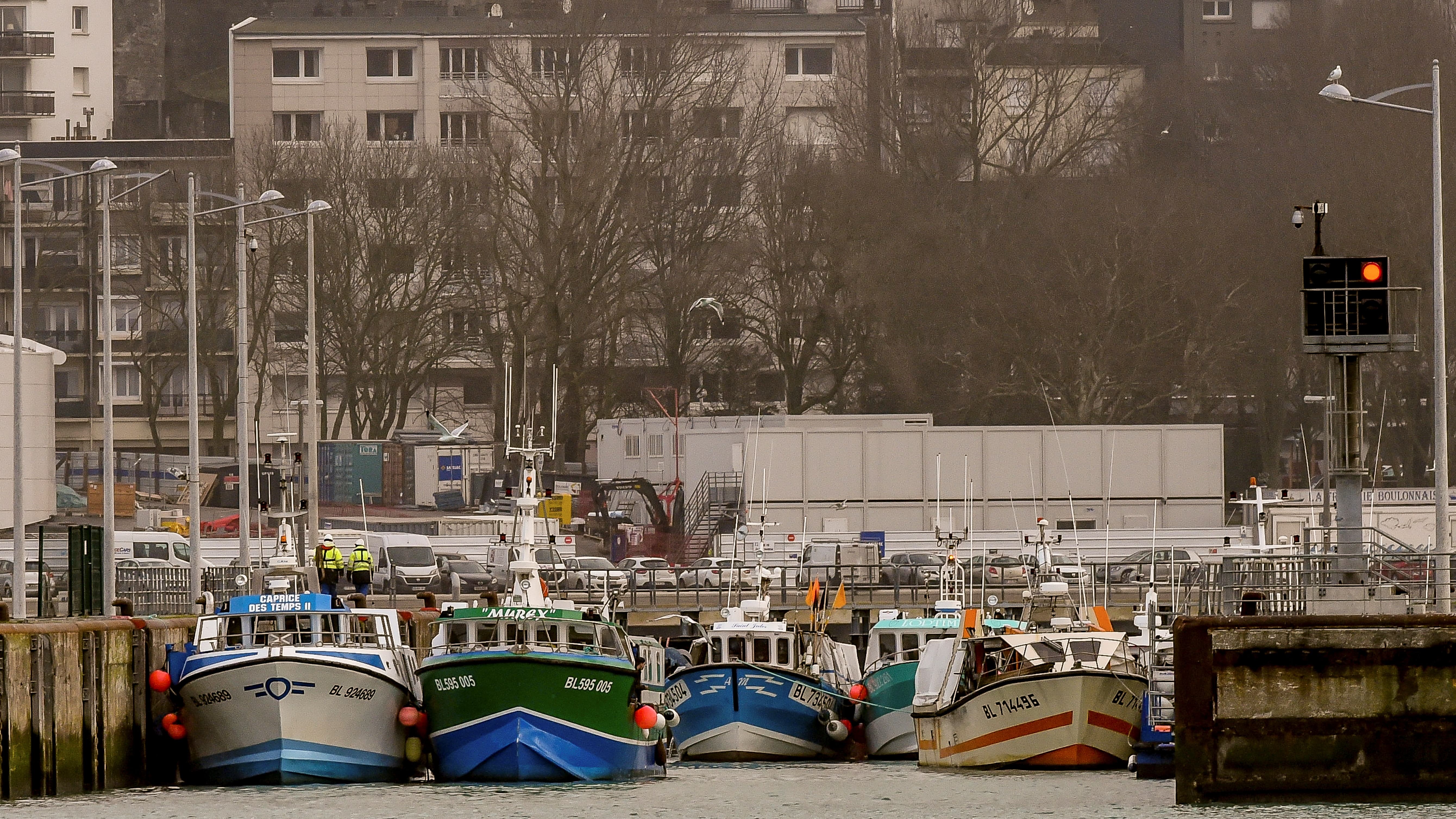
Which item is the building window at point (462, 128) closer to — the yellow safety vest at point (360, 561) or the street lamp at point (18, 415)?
the street lamp at point (18, 415)

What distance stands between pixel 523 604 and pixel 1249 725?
12066 mm

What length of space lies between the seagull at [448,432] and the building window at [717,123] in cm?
1458

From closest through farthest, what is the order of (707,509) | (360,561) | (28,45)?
(360,561) < (707,509) < (28,45)

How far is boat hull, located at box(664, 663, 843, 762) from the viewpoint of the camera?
45375 millimetres

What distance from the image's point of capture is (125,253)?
10494 cm

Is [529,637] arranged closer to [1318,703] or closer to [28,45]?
[1318,703]

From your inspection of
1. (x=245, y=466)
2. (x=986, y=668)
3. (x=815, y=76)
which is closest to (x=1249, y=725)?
(x=986, y=668)

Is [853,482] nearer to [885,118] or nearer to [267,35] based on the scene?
[885,118]

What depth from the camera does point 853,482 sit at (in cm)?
7756

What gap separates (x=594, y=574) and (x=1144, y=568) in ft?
49.0

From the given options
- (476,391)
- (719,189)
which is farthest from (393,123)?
(719,189)

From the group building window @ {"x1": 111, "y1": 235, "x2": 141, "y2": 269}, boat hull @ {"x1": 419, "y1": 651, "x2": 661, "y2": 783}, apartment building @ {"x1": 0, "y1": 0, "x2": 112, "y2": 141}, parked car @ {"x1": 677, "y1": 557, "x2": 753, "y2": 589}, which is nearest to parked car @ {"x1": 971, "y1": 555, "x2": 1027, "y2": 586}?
parked car @ {"x1": 677, "y1": 557, "x2": 753, "y2": 589}

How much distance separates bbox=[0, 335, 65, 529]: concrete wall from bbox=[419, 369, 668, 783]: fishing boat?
13981 mm

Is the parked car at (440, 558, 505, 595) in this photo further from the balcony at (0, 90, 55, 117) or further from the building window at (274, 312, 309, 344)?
the balcony at (0, 90, 55, 117)
